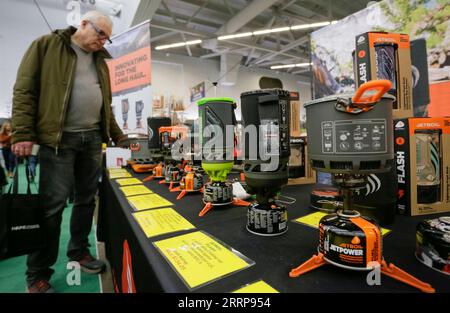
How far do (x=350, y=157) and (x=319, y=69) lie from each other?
1363mm

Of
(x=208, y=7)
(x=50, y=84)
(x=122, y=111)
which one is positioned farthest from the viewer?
(x=208, y=7)

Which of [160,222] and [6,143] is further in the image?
[6,143]

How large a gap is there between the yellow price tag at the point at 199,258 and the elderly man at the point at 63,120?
0.82 m

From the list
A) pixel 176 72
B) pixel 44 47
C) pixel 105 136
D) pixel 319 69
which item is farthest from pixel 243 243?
pixel 176 72

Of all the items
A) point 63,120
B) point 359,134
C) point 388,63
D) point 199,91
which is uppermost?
point 199,91

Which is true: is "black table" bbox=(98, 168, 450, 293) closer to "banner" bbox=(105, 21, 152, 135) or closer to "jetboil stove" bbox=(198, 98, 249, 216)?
"jetboil stove" bbox=(198, 98, 249, 216)

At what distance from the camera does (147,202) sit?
2.93 ft

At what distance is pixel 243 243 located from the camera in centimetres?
54

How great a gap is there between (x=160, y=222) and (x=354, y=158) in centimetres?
54

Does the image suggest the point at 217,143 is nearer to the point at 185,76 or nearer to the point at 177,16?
the point at 177,16

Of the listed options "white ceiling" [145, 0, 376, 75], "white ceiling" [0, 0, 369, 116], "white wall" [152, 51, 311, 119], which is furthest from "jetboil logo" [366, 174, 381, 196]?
"white wall" [152, 51, 311, 119]

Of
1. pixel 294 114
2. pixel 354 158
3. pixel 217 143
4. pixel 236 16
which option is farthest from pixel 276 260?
pixel 236 16

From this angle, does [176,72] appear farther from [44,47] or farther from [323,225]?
[323,225]

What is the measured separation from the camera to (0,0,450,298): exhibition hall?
0.40m
